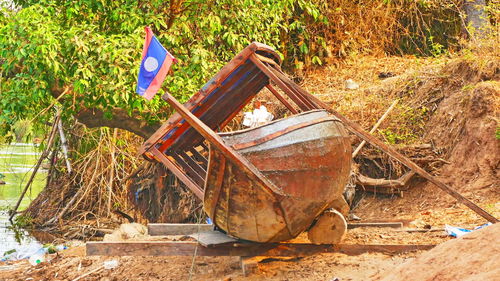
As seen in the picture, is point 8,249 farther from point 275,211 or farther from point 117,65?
point 275,211

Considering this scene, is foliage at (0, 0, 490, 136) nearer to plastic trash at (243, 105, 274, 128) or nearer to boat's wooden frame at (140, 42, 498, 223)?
plastic trash at (243, 105, 274, 128)

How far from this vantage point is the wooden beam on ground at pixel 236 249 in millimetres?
6059

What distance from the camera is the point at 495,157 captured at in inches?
318

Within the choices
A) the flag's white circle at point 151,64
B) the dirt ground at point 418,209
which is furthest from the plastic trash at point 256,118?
the flag's white circle at point 151,64

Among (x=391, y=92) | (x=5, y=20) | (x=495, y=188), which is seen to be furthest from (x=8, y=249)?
(x=495, y=188)

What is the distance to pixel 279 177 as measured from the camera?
5.52 metres

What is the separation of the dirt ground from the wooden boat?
56 centimetres

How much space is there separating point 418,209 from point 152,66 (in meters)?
4.02

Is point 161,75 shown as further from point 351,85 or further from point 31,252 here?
point 351,85

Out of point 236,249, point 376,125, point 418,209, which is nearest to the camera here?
point 236,249

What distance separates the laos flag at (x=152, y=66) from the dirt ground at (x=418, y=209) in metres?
1.74

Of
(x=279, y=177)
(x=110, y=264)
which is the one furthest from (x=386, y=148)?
(x=110, y=264)

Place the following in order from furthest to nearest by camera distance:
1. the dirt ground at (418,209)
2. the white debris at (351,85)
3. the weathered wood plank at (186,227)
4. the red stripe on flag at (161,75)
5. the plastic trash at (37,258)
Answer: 1. the white debris at (351,85)
2. the plastic trash at (37,258)
3. the weathered wood plank at (186,227)
4. the red stripe on flag at (161,75)
5. the dirt ground at (418,209)

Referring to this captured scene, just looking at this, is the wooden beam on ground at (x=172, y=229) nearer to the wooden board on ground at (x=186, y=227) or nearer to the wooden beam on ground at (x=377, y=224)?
the wooden board on ground at (x=186, y=227)
